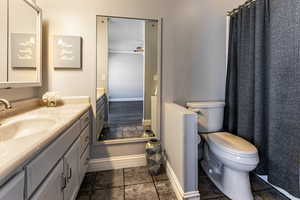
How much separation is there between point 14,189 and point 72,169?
2.09 feet

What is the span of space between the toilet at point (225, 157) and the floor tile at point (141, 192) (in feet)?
2.09

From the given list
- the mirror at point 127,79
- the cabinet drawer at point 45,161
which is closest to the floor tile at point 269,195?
the mirror at point 127,79

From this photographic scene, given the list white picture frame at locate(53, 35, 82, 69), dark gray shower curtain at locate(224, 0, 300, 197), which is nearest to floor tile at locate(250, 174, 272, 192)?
dark gray shower curtain at locate(224, 0, 300, 197)

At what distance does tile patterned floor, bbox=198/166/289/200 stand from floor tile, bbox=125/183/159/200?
44cm

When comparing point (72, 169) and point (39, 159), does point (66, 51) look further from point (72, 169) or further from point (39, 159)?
point (39, 159)

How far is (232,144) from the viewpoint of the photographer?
1.42 m

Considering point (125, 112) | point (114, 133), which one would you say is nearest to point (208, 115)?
point (125, 112)

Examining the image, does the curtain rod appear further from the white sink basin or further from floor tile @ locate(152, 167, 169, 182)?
the white sink basin

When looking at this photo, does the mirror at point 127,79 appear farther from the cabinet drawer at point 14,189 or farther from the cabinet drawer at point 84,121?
the cabinet drawer at point 14,189

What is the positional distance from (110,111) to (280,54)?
176 cm

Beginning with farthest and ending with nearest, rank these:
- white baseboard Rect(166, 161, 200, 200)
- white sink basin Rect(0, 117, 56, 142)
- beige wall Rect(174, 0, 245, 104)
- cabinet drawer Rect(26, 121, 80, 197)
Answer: beige wall Rect(174, 0, 245, 104)
white baseboard Rect(166, 161, 200, 200)
white sink basin Rect(0, 117, 56, 142)
cabinet drawer Rect(26, 121, 80, 197)

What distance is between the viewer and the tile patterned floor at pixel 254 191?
1.39m

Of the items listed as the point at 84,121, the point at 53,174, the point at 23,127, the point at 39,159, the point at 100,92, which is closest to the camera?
the point at 39,159

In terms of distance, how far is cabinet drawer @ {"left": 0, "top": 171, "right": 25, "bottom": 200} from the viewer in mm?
462
